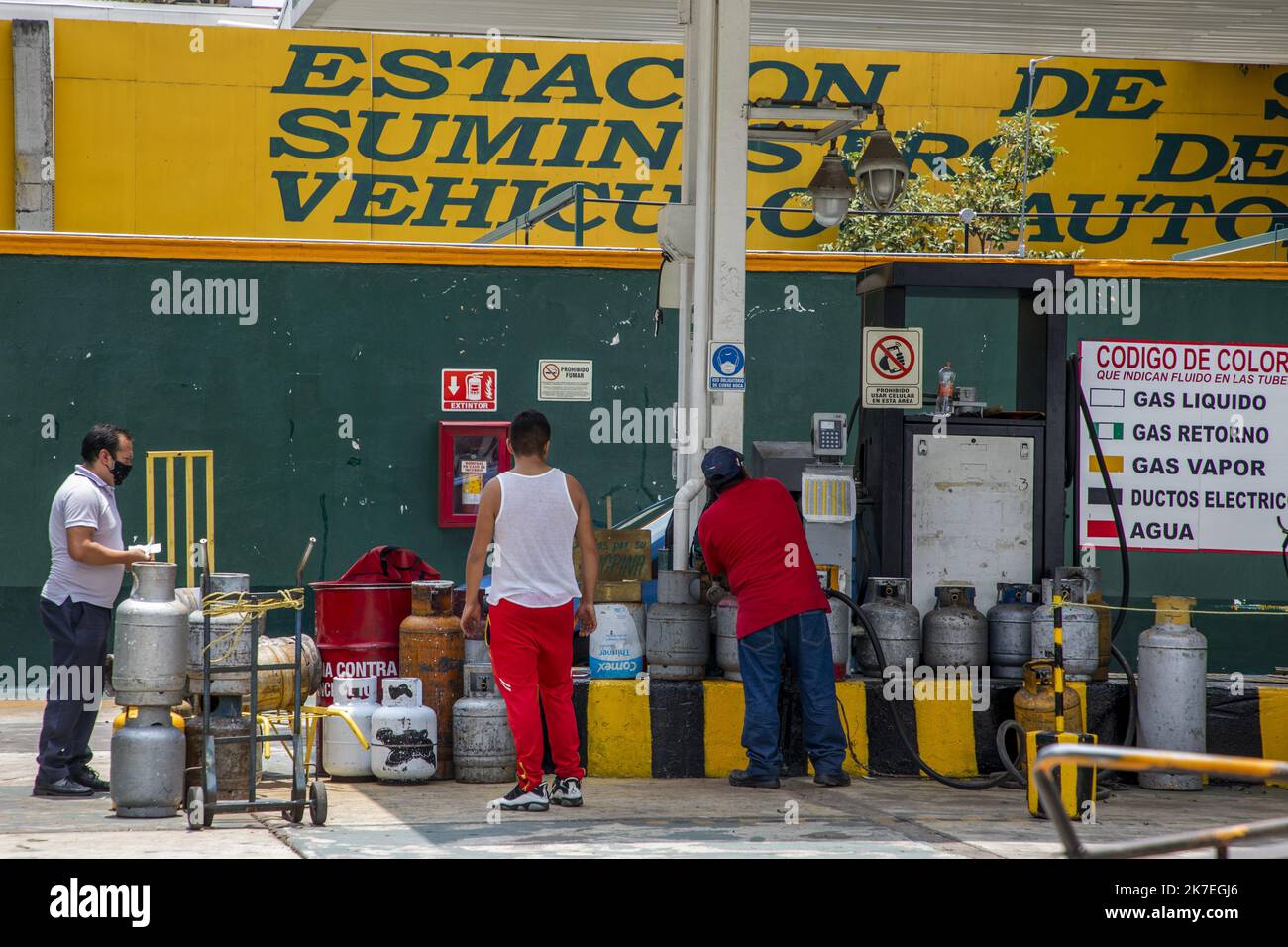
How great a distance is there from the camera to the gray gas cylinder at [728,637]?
9.85 m

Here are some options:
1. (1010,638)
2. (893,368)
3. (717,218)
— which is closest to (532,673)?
(1010,638)

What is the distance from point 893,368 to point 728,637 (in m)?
2.19

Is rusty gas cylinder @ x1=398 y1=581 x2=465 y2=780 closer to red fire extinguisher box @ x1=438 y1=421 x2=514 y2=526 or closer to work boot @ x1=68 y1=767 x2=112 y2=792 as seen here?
work boot @ x1=68 y1=767 x2=112 y2=792

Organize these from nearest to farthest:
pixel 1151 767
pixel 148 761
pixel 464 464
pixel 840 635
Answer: pixel 1151 767 < pixel 148 761 < pixel 840 635 < pixel 464 464

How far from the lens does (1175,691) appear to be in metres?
9.85

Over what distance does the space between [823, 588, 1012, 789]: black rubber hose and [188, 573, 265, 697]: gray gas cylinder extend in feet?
12.1

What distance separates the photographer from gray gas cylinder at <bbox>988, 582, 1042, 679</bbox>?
1009 cm

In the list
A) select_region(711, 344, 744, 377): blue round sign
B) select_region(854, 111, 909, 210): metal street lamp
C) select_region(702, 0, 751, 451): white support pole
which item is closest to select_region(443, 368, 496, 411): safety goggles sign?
select_region(854, 111, 909, 210): metal street lamp

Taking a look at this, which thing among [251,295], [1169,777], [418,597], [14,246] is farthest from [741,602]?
[14,246]

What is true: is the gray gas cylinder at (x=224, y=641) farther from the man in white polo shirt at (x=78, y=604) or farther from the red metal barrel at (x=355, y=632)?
the red metal barrel at (x=355, y=632)

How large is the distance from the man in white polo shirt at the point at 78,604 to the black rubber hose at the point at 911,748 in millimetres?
4248

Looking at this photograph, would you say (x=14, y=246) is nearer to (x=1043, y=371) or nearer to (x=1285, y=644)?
(x=1043, y=371)

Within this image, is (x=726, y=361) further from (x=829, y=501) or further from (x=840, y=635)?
(x=840, y=635)

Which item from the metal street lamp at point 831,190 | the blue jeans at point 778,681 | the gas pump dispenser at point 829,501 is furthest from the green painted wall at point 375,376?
the blue jeans at point 778,681
